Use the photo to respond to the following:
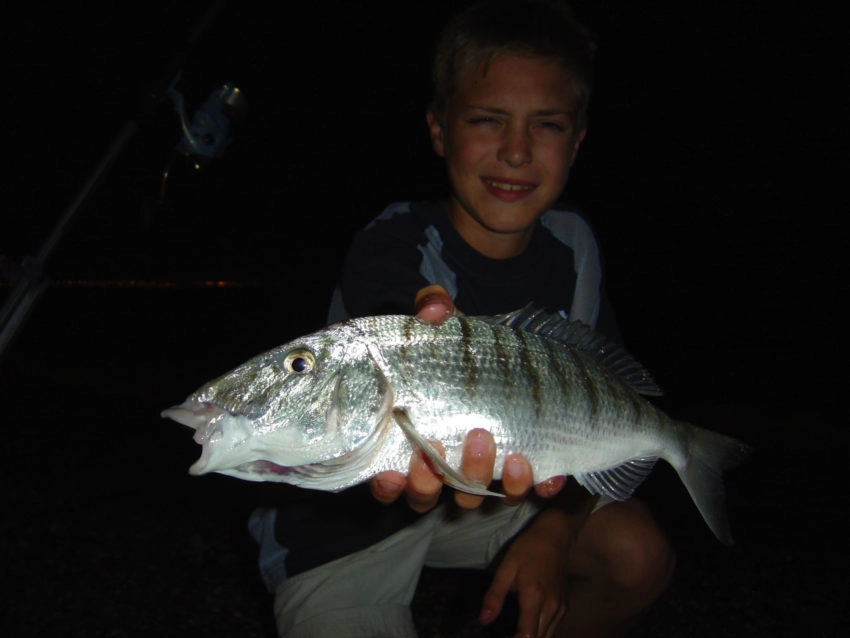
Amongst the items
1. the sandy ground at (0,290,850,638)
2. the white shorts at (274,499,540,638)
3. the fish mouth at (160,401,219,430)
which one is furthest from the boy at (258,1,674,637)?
the fish mouth at (160,401,219,430)

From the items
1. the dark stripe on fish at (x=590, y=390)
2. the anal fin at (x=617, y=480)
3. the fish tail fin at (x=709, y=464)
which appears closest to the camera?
the dark stripe on fish at (x=590, y=390)

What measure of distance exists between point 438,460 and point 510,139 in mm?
1746

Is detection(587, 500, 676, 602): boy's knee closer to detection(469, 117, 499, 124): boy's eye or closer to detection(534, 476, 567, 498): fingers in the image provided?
detection(534, 476, 567, 498): fingers

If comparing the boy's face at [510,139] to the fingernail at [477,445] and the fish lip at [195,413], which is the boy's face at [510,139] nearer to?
the fingernail at [477,445]

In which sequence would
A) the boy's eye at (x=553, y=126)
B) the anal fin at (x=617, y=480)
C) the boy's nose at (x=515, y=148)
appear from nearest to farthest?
the anal fin at (x=617, y=480) < the boy's nose at (x=515, y=148) < the boy's eye at (x=553, y=126)

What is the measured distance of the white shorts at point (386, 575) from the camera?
2.15 metres

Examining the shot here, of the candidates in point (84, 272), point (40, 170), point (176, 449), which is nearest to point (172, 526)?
point (176, 449)

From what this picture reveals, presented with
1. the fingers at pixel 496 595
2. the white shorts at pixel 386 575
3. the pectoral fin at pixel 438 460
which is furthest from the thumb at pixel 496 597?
the pectoral fin at pixel 438 460

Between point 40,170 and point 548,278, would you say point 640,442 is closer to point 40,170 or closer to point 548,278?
point 548,278

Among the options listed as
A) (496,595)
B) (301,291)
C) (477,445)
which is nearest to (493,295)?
(477,445)

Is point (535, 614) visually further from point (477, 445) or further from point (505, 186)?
point (505, 186)

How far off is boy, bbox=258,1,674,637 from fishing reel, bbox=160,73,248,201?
1396 millimetres

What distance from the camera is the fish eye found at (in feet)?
4.66

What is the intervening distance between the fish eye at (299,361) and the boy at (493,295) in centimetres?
69
